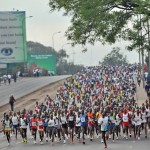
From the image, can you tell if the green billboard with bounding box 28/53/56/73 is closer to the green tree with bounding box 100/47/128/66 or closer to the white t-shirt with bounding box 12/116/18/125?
the green tree with bounding box 100/47/128/66

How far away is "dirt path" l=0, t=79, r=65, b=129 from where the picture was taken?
171 ft

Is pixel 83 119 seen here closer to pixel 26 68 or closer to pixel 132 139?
pixel 132 139

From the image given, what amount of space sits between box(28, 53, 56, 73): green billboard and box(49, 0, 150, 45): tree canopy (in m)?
97.2

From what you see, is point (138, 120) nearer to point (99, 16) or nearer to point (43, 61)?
point (99, 16)

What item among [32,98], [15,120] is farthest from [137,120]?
[32,98]

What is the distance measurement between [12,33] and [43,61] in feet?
192

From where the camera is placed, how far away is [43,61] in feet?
406

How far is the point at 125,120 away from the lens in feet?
91.7

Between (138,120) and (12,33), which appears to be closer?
(138,120)

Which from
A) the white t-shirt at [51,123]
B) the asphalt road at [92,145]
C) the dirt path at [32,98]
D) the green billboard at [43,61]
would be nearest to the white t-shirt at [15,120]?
the asphalt road at [92,145]

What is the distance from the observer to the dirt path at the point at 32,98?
171ft

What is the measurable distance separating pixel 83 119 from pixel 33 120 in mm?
2750

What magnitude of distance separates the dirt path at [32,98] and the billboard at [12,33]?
6114 millimetres

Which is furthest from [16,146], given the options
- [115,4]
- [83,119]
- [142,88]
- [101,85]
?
[142,88]
